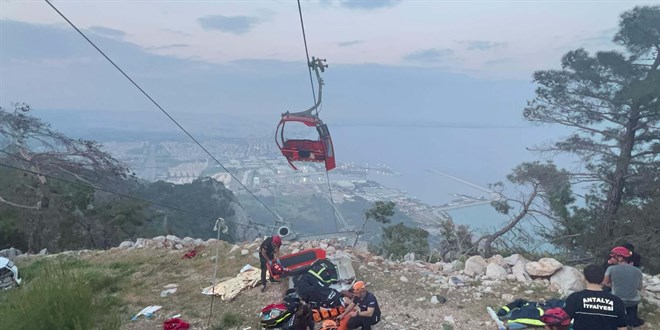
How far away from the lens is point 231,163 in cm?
4412

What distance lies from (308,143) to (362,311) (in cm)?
512

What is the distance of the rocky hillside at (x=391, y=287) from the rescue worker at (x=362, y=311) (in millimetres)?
1120

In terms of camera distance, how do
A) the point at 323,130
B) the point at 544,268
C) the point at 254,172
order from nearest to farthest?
1. the point at 544,268
2. the point at 323,130
3. the point at 254,172

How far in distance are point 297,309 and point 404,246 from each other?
11.7 meters

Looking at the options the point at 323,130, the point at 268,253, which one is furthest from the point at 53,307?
the point at 323,130

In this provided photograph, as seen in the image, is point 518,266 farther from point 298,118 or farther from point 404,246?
point 404,246

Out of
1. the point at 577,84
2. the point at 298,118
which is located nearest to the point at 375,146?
the point at 577,84

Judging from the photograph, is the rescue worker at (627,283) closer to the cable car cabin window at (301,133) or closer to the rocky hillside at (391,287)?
the rocky hillside at (391,287)

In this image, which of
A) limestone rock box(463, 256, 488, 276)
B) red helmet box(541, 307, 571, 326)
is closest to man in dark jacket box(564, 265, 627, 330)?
red helmet box(541, 307, 571, 326)

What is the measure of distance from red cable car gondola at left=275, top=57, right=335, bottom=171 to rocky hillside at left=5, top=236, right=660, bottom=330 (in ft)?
6.79

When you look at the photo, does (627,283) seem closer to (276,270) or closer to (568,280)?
(568,280)

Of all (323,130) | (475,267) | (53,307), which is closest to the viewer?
(53,307)

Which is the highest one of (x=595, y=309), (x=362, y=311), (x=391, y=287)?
(x=595, y=309)

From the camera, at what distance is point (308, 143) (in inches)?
421
